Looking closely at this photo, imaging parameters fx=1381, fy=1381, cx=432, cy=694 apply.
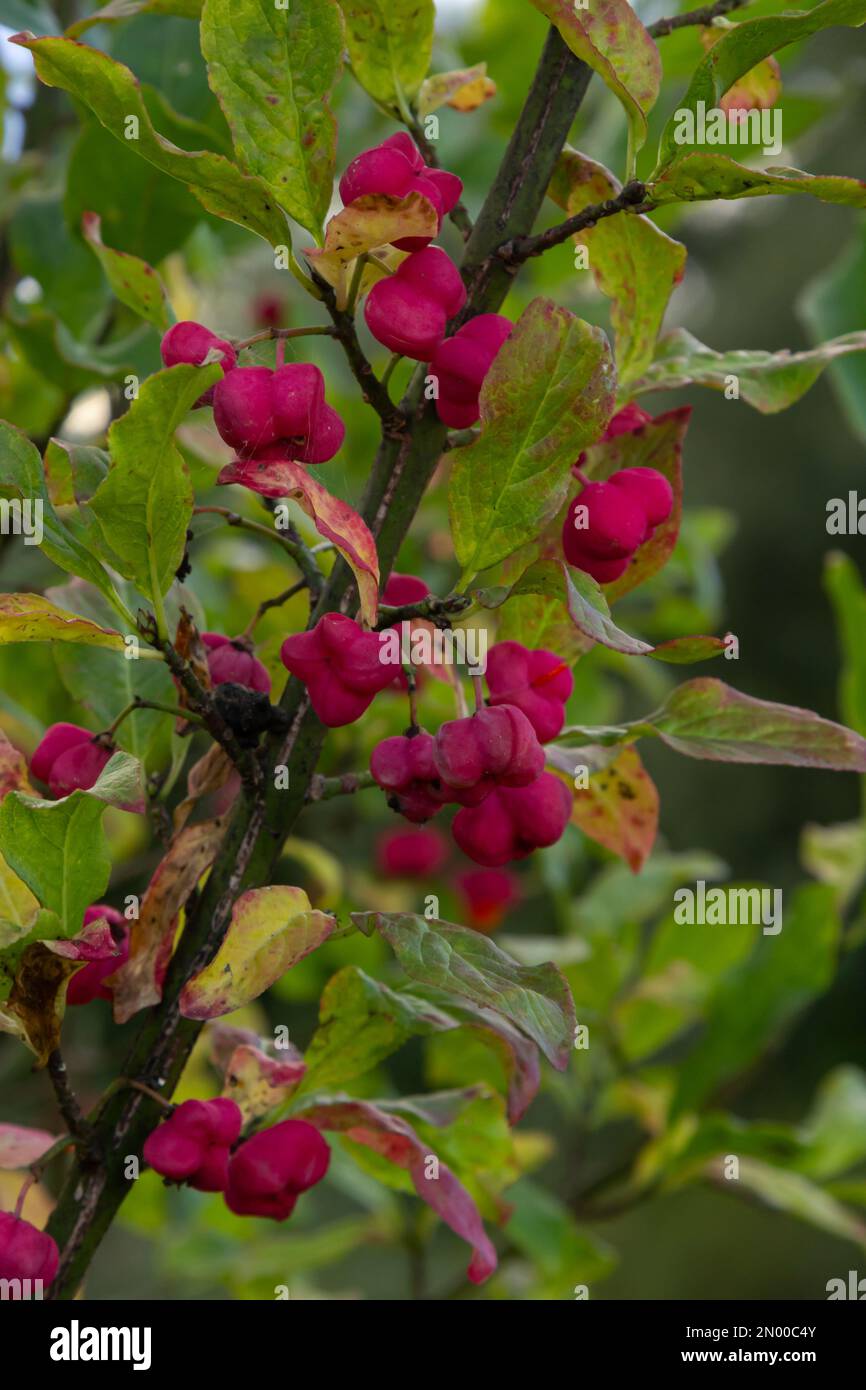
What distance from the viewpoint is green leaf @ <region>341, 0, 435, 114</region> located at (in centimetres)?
51

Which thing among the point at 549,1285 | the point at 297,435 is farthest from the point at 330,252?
the point at 549,1285

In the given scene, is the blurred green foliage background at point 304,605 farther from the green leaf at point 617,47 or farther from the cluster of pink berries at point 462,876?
the green leaf at point 617,47

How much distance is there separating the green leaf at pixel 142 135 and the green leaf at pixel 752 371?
0.16 meters

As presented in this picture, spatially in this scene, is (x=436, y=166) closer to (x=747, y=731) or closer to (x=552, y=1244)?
(x=747, y=731)

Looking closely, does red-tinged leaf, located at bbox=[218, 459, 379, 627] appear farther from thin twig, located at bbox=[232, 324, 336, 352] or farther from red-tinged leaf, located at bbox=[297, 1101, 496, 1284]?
red-tinged leaf, located at bbox=[297, 1101, 496, 1284]

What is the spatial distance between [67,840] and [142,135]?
223mm

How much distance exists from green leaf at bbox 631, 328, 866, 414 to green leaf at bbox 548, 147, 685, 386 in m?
0.01

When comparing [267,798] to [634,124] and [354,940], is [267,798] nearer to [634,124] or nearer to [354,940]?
[634,124]

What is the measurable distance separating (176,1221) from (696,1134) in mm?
611

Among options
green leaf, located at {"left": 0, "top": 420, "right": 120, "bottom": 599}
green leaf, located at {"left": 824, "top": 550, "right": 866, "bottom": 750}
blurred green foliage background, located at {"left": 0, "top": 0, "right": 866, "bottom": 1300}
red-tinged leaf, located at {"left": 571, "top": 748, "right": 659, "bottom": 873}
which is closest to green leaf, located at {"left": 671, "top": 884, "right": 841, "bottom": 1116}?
blurred green foliage background, located at {"left": 0, "top": 0, "right": 866, "bottom": 1300}

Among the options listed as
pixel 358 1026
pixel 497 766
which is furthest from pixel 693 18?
pixel 358 1026

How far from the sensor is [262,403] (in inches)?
16.3

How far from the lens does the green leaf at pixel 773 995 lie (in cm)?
105

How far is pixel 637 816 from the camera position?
57 centimetres
